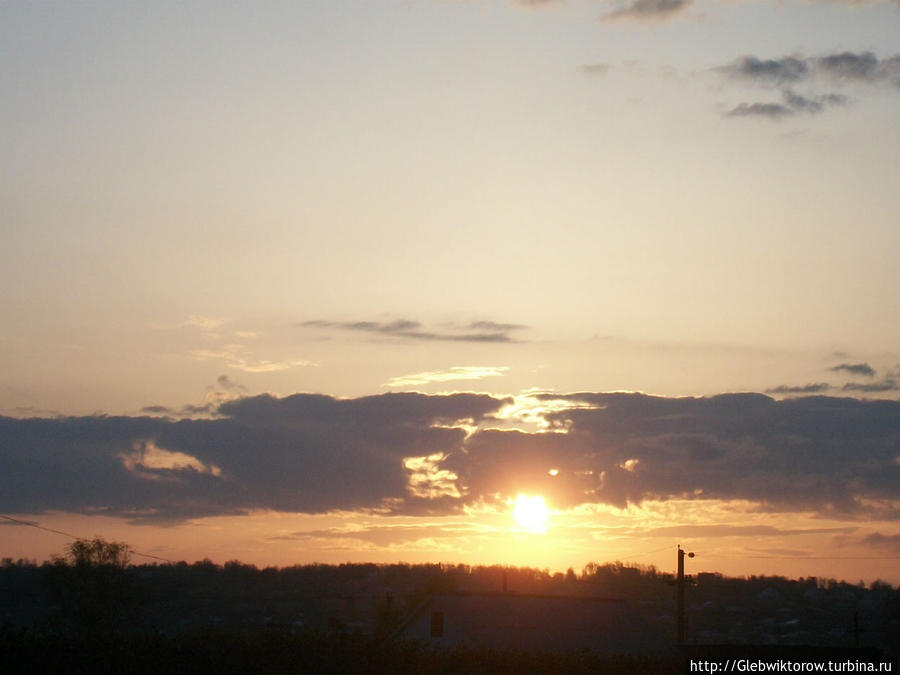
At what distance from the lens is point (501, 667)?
97.5 ft

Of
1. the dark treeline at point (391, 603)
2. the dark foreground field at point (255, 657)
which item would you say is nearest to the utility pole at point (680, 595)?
the dark treeline at point (391, 603)

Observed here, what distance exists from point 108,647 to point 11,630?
2.93 meters

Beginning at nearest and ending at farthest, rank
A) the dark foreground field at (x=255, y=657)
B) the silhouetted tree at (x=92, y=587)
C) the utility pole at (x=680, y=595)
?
the dark foreground field at (x=255, y=657) → the utility pole at (x=680, y=595) → the silhouetted tree at (x=92, y=587)

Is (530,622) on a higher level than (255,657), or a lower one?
lower

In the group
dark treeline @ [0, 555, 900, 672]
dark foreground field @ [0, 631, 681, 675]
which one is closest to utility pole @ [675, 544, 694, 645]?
dark treeline @ [0, 555, 900, 672]

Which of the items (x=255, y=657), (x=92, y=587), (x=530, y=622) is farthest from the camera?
(x=92, y=587)

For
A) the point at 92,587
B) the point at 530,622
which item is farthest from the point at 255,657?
the point at 92,587

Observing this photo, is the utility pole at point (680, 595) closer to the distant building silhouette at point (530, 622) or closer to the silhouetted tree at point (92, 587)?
the distant building silhouette at point (530, 622)

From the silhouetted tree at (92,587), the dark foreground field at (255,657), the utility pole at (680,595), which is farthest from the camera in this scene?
the silhouetted tree at (92,587)

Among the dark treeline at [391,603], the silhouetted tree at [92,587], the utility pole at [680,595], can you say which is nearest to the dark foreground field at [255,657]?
the dark treeline at [391,603]

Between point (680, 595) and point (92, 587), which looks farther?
point (92, 587)

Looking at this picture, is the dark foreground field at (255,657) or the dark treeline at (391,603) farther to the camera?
the dark treeline at (391,603)

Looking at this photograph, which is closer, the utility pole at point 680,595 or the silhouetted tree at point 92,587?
the utility pole at point 680,595

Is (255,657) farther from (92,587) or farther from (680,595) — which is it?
(92,587)
